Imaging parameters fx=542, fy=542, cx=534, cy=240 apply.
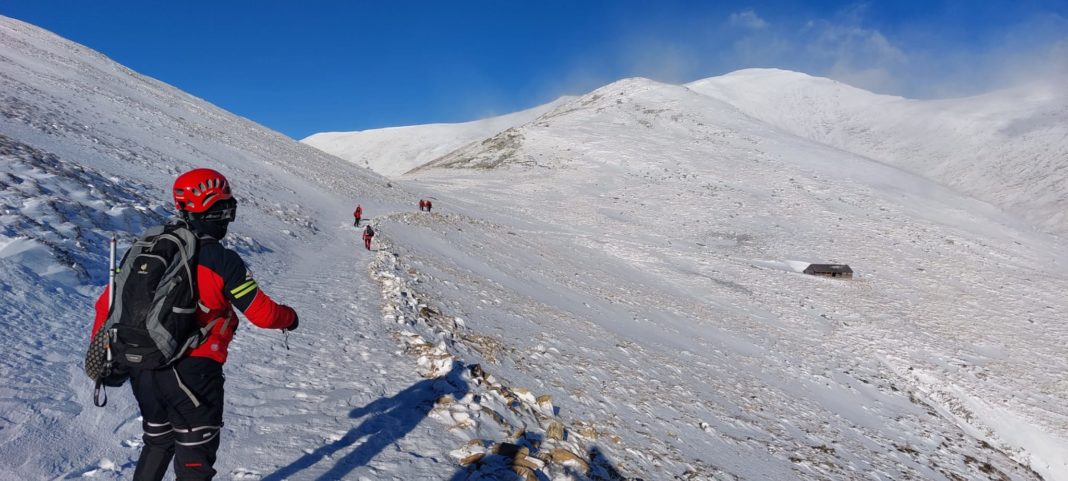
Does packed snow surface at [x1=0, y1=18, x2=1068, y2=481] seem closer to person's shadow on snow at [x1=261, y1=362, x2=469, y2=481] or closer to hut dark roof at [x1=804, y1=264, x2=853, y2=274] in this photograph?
person's shadow on snow at [x1=261, y1=362, x2=469, y2=481]

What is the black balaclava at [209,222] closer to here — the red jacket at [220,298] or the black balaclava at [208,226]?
the black balaclava at [208,226]

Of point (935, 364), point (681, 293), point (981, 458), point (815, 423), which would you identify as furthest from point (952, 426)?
point (681, 293)

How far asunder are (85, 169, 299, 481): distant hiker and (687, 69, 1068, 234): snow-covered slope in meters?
97.5

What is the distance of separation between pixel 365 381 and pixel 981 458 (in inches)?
851

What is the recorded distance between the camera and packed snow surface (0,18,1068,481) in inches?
275

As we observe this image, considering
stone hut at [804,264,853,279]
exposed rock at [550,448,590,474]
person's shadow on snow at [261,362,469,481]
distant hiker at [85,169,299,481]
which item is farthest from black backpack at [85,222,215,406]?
stone hut at [804,264,853,279]

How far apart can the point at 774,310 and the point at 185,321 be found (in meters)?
34.2

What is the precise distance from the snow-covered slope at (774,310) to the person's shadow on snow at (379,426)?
3.53 m

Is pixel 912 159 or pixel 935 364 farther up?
pixel 912 159

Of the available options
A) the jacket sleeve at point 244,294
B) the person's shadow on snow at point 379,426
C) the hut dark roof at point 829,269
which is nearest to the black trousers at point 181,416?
the jacket sleeve at point 244,294

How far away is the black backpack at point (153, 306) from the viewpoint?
3648mm

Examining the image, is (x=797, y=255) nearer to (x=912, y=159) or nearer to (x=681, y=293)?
(x=681, y=293)

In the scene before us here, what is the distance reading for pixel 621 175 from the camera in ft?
233

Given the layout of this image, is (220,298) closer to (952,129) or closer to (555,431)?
(555,431)
